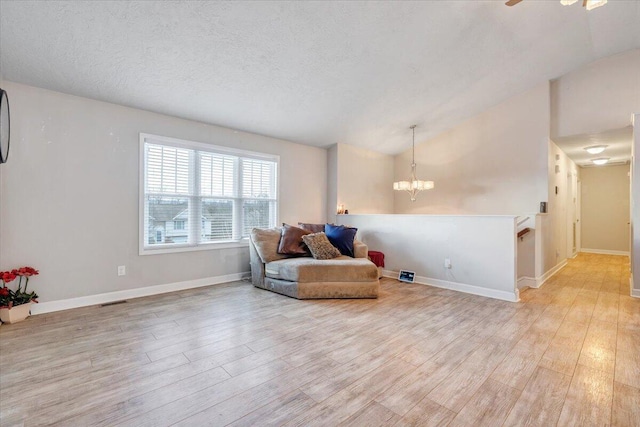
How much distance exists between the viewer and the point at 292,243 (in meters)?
4.50

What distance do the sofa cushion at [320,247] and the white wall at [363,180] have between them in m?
1.51

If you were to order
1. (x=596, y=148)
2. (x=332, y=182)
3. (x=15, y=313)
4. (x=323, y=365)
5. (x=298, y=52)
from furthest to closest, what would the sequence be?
(x=332, y=182)
(x=596, y=148)
(x=298, y=52)
(x=15, y=313)
(x=323, y=365)

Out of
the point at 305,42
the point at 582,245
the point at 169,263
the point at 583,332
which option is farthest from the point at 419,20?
the point at 582,245

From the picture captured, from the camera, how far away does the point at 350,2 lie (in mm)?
2781

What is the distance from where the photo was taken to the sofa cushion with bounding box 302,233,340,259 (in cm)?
432

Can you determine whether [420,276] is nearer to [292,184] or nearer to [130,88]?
[292,184]

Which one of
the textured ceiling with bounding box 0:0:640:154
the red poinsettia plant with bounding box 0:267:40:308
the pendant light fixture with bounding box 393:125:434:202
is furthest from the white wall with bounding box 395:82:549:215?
the red poinsettia plant with bounding box 0:267:40:308

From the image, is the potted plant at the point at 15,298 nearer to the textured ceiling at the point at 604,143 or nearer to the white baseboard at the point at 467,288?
the white baseboard at the point at 467,288

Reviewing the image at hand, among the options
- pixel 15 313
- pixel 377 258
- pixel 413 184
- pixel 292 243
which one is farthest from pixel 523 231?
pixel 15 313

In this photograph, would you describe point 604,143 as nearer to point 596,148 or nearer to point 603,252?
point 596,148

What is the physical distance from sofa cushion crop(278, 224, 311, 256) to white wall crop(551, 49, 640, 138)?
4.55m

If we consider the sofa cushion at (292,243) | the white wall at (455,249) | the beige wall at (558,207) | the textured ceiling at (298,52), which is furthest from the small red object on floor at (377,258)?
the beige wall at (558,207)

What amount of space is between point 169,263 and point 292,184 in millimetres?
2445

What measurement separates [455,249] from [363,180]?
2539 millimetres
